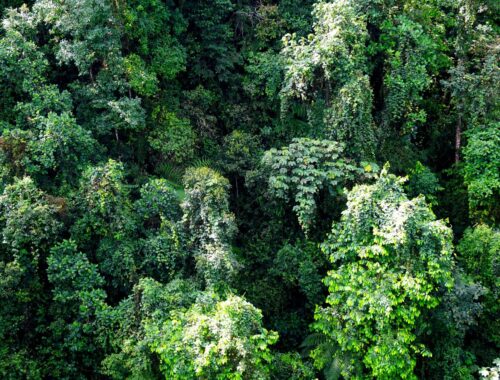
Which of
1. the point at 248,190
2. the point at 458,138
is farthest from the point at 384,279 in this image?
the point at 458,138

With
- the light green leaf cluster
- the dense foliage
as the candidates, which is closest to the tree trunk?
the dense foliage

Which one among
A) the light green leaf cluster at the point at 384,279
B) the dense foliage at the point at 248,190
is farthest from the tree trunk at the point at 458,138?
the light green leaf cluster at the point at 384,279

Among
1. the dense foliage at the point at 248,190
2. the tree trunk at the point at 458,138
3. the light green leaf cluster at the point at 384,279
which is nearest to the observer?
the light green leaf cluster at the point at 384,279

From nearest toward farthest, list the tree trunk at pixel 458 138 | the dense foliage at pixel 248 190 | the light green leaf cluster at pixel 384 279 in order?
1. the light green leaf cluster at pixel 384 279
2. the dense foliage at pixel 248 190
3. the tree trunk at pixel 458 138

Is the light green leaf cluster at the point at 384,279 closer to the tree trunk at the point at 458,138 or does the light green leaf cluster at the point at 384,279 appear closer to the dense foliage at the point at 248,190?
the dense foliage at the point at 248,190

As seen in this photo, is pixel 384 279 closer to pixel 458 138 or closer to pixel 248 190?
pixel 248 190

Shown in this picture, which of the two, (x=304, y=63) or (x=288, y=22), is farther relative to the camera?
(x=288, y=22)

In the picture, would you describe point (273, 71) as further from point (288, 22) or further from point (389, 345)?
point (389, 345)

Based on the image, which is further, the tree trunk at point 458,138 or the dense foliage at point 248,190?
the tree trunk at point 458,138

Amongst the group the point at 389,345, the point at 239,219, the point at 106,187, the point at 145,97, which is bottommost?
the point at 389,345

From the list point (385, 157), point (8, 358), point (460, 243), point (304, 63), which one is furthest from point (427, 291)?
point (8, 358)
